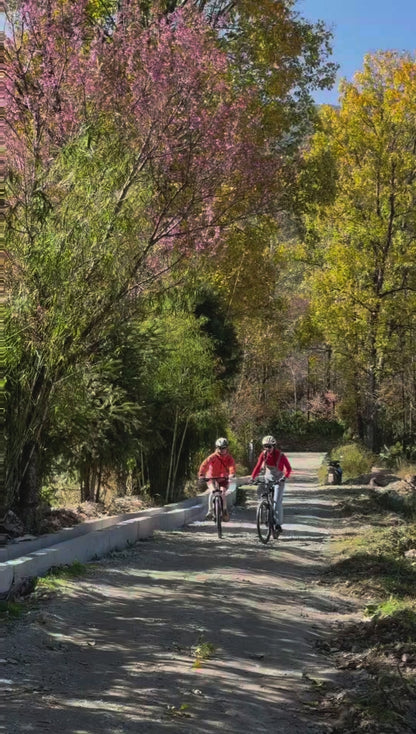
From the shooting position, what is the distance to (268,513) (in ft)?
48.3

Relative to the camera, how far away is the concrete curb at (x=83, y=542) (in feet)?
30.7

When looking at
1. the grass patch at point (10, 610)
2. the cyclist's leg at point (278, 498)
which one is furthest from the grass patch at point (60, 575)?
the cyclist's leg at point (278, 498)

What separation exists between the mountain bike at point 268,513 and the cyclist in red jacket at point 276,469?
53mm

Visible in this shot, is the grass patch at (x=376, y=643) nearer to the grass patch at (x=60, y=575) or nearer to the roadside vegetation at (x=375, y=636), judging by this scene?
the roadside vegetation at (x=375, y=636)

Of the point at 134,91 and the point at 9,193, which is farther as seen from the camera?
the point at 134,91

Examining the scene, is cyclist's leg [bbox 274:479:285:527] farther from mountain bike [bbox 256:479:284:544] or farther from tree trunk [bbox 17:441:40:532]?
tree trunk [bbox 17:441:40:532]

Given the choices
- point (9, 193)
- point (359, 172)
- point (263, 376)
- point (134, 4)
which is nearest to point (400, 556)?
point (9, 193)

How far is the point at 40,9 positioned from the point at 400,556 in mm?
9139

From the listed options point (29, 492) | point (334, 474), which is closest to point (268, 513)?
point (29, 492)

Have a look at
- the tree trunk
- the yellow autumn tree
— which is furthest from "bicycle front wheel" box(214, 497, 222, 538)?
the yellow autumn tree

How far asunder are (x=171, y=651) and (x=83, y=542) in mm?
4969

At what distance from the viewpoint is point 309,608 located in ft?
29.7

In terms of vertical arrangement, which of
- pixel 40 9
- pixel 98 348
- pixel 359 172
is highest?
pixel 359 172

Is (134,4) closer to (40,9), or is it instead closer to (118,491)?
(40,9)
